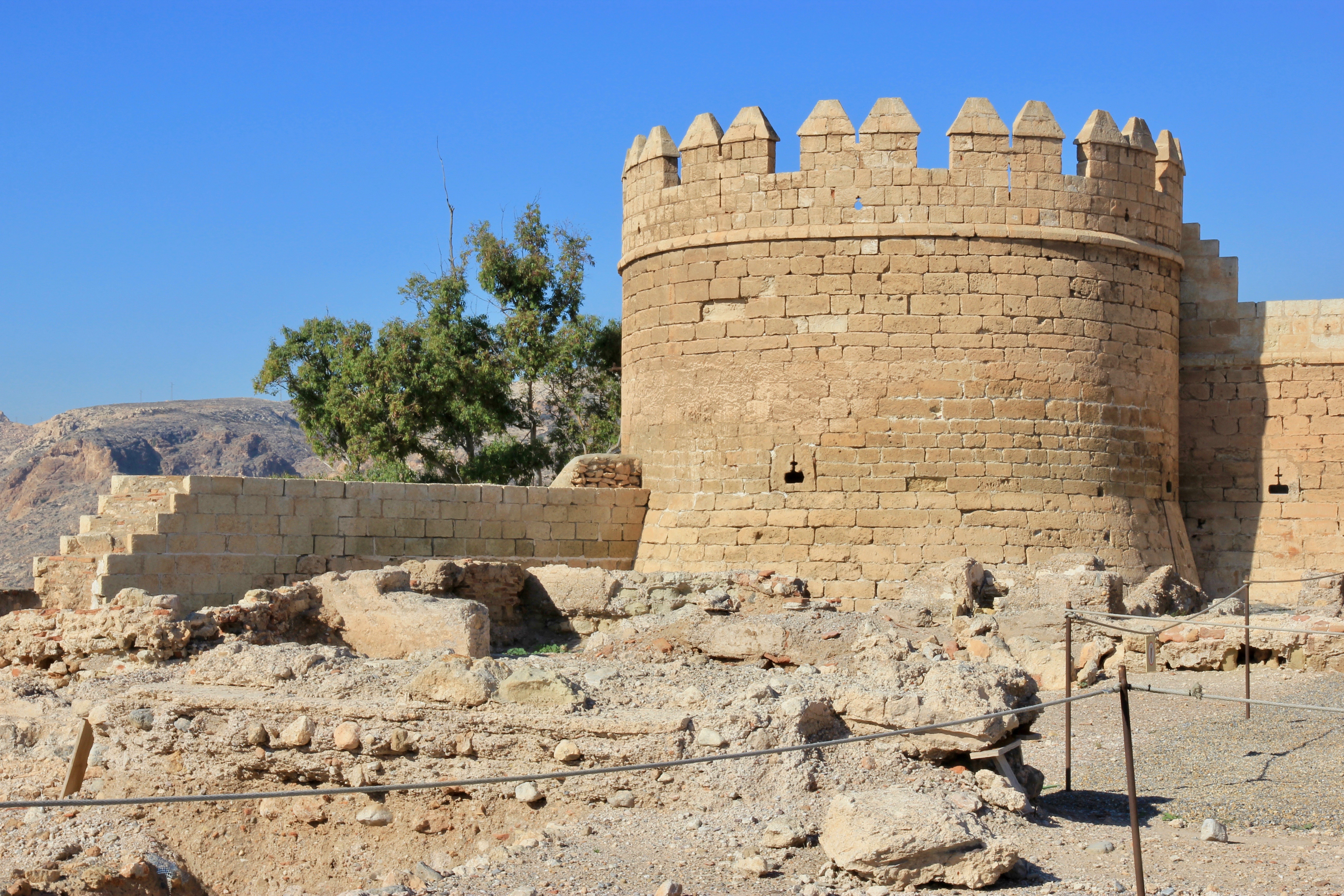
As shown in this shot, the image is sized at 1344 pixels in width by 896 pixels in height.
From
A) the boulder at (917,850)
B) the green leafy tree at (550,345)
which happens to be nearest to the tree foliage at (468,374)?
the green leafy tree at (550,345)

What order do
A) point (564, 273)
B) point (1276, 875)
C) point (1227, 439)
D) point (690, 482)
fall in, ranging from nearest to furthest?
1. point (1276, 875)
2. point (690, 482)
3. point (1227, 439)
4. point (564, 273)

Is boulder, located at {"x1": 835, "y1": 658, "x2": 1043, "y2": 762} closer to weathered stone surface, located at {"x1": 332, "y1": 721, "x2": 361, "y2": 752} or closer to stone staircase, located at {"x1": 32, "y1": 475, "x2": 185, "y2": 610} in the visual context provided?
weathered stone surface, located at {"x1": 332, "y1": 721, "x2": 361, "y2": 752}

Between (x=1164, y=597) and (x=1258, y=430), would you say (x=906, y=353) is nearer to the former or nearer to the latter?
(x=1164, y=597)

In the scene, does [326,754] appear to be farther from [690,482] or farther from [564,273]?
[564,273]

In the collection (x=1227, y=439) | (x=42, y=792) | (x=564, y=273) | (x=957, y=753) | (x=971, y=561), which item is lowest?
(x=42, y=792)

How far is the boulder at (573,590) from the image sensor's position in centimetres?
1036

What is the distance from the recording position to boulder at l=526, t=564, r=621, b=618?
10.4 metres

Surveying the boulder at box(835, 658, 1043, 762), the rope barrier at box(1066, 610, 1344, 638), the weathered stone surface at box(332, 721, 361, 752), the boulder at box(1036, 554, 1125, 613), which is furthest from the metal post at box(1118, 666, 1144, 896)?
the boulder at box(1036, 554, 1125, 613)

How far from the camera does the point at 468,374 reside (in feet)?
57.8

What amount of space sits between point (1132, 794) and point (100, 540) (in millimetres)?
8425

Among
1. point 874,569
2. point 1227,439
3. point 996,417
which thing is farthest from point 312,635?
point 1227,439

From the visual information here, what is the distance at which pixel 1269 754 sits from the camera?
7258 mm

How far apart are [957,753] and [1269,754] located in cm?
258

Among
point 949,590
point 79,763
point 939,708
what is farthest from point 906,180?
point 79,763
